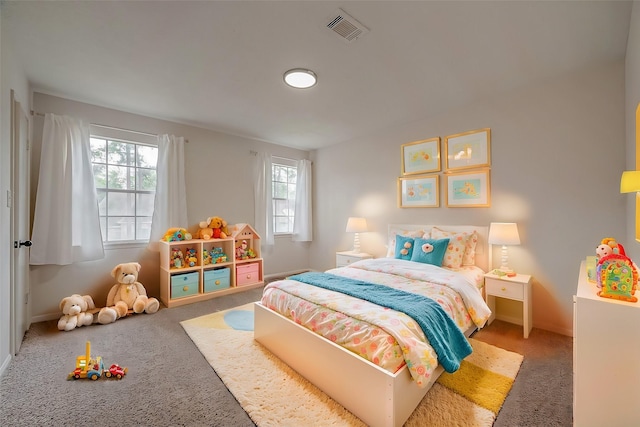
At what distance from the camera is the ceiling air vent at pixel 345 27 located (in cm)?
180

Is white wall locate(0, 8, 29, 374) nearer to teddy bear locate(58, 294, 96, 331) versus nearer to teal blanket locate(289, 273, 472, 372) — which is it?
teddy bear locate(58, 294, 96, 331)

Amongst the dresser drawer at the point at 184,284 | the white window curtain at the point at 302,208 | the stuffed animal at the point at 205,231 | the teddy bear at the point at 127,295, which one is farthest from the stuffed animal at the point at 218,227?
the white window curtain at the point at 302,208

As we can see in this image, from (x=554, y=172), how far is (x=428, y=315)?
6.99 feet

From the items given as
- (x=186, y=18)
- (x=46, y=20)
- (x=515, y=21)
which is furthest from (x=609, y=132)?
(x=46, y=20)

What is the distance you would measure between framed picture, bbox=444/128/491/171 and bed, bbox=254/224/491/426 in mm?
1089

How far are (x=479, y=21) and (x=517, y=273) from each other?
244 centimetres

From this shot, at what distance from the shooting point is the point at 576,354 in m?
→ 1.31

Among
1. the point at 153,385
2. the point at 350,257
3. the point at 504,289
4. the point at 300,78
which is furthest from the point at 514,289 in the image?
the point at 153,385

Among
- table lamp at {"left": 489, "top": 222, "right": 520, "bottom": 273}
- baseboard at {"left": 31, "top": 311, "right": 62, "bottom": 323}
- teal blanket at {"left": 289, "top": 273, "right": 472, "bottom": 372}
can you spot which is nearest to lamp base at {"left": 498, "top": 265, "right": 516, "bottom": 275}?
table lamp at {"left": 489, "top": 222, "right": 520, "bottom": 273}

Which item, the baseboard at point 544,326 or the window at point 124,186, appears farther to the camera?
the window at point 124,186

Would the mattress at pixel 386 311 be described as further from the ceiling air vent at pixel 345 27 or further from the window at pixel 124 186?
the window at pixel 124 186

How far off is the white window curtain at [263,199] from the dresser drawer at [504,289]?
3.26 meters

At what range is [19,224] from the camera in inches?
91.7

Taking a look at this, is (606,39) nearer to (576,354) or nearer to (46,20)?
(576,354)
